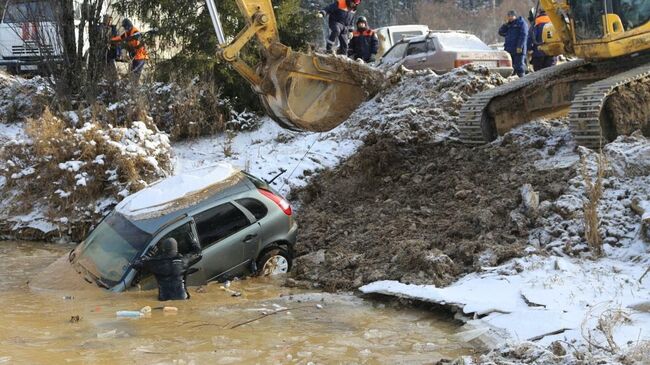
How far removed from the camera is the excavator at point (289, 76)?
39.2ft

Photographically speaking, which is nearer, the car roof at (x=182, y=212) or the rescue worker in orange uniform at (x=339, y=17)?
the car roof at (x=182, y=212)

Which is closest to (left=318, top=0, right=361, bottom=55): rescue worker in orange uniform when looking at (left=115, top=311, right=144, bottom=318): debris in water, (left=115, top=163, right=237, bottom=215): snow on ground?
(left=115, top=163, right=237, bottom=215): snow on ground

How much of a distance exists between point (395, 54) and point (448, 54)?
170cm

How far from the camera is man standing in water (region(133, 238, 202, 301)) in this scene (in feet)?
29.8

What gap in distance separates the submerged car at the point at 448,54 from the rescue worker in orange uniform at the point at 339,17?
1.28 m

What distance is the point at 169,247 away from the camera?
913cm

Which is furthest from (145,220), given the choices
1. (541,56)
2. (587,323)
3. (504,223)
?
(541,56)

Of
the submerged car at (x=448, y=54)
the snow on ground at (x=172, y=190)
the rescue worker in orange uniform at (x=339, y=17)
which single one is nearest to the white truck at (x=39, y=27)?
the rescue worker in orange uniform at (x=339, y=17)

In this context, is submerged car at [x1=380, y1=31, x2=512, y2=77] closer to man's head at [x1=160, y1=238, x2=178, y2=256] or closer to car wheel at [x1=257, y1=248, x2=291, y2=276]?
car wheel at [x1=257, y1=248, x2=291, y2=276]

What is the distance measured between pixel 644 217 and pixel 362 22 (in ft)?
35.6

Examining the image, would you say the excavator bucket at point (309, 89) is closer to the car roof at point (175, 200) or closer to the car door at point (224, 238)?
the car roof at point (175, 200)

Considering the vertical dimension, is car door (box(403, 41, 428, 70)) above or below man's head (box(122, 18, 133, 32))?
below

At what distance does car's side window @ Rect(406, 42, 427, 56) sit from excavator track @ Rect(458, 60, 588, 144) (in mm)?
5812

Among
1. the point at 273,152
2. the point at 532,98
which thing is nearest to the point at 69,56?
the point at 273,152
